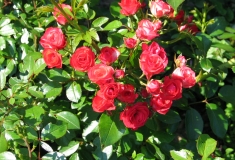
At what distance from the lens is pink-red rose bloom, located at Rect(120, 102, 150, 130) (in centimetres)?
135

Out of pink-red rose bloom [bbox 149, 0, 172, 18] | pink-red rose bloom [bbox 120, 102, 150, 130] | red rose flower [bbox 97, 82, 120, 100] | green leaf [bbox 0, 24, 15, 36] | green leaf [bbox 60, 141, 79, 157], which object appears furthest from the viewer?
green leaf [bbox 0, 24, 15, 36]

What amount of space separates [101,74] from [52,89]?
1.07 feet

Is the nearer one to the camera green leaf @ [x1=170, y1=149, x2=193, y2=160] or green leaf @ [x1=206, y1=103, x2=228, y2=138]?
green leaf @ [x1=170, y1=149, x2=193, y2=160]

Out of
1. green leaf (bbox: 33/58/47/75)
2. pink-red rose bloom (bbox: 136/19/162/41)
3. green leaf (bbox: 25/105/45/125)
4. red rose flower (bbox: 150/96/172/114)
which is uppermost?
pink-red rose bloom (bbox: 136/19/162/41)

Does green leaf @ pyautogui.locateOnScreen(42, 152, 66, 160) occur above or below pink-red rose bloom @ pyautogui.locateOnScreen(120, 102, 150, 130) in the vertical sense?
below

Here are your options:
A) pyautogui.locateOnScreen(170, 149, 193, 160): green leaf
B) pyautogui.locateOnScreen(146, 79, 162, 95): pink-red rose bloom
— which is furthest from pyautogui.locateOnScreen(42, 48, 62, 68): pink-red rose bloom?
pyautogui.locateOnScreen(170, 149, 193, 160): green leaf

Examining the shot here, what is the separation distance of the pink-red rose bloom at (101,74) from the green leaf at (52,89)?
0.27 m

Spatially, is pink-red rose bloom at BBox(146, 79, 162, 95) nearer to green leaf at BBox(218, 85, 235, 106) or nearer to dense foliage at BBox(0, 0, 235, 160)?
dense foliage at BBox(0, 0, 235, 160)

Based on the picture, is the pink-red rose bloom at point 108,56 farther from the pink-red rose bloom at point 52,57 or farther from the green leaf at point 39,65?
the green leaf at point 39,65

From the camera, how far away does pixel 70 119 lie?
4.96 feet

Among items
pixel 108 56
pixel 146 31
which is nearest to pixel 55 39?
pixel 108 56

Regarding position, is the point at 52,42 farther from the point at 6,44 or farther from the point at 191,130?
the point at 191,130

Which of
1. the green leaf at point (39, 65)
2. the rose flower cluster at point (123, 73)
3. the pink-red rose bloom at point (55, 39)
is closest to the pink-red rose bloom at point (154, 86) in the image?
the rose flower cluster at point (123, 73)

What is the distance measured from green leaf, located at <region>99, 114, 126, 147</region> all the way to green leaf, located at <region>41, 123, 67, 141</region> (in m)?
0.13
